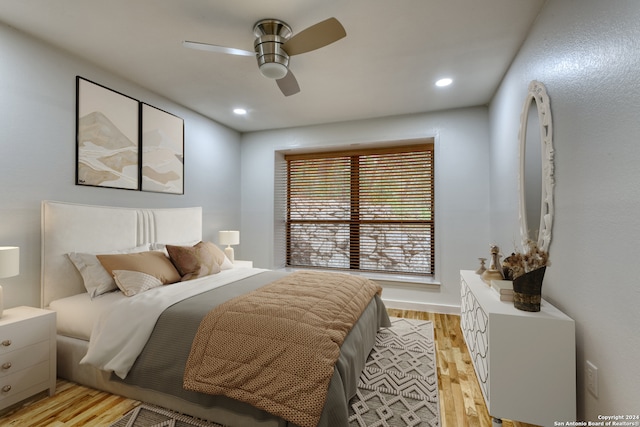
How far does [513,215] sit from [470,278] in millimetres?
661

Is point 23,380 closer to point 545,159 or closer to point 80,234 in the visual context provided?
point 80,234

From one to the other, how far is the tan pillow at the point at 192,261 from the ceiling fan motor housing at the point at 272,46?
5.77ft

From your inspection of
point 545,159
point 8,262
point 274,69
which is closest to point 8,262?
point 8,262

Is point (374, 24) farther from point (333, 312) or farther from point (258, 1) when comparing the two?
point (333, 312)

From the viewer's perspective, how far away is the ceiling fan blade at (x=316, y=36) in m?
1.73

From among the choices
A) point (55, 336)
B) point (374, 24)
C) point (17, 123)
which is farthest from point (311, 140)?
point (55, 336)

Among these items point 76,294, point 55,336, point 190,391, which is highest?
point 76,294

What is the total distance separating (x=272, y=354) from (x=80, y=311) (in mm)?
1576

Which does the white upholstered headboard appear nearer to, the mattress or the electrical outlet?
the mattress

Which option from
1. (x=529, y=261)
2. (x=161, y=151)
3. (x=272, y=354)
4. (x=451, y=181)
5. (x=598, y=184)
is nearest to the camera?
(x=598, y=184)

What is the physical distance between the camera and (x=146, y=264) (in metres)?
2.46

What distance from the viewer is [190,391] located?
1.66m

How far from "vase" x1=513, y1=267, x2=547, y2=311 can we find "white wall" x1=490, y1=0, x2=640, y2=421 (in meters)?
0.15

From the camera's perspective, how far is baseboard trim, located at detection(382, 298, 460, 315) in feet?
12.0
